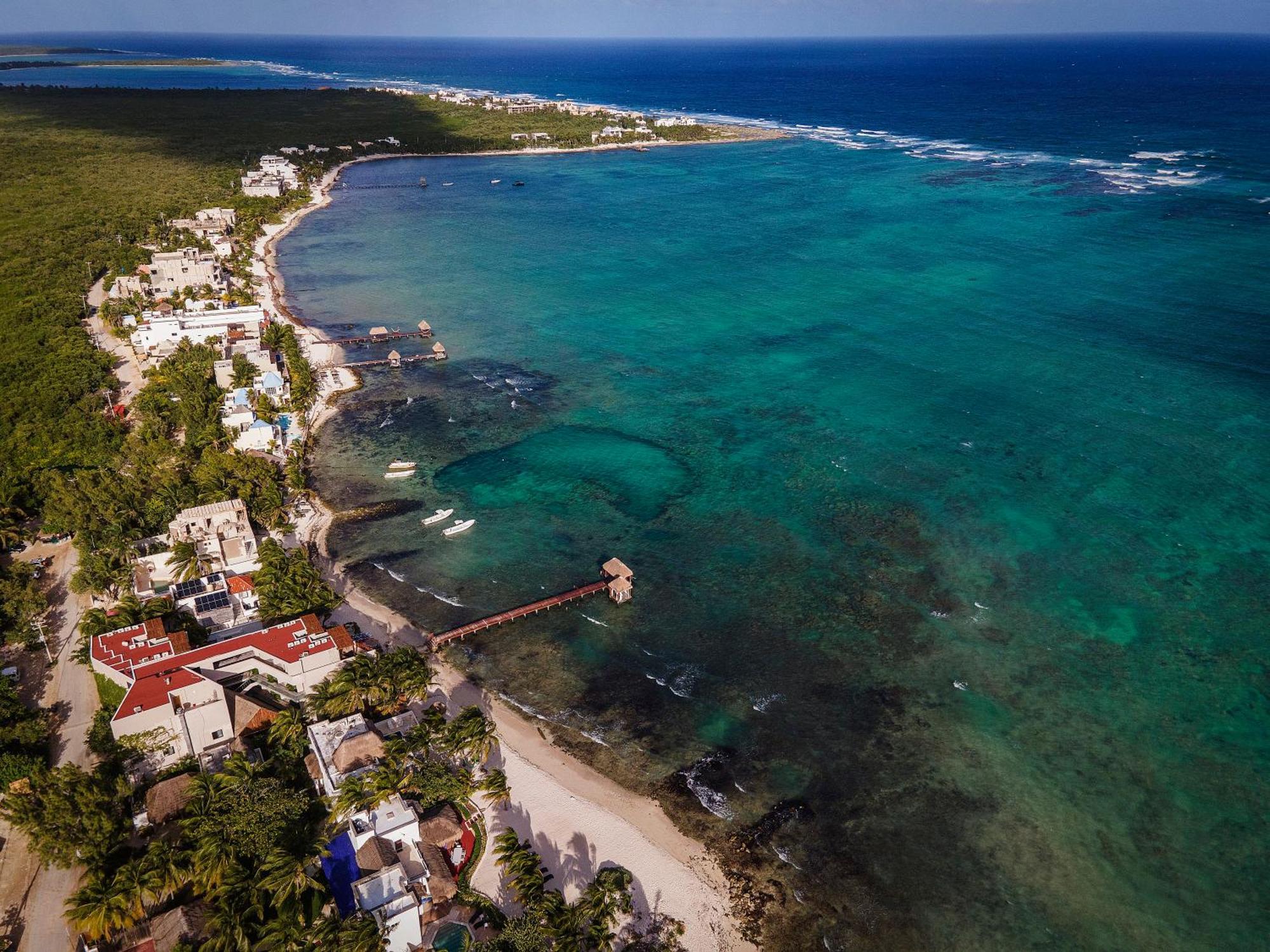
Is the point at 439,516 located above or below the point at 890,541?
below

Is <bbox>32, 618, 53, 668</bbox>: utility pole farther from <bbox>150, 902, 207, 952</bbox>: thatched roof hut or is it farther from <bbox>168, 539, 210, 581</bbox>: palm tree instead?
<bbox>150, 902, 207, 952</bbox>: thatched roof hut

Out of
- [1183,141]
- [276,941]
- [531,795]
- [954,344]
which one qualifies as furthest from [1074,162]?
[276,941]

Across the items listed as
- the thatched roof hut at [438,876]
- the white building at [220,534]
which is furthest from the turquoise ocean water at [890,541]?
the thatched roof hut at [438,876]

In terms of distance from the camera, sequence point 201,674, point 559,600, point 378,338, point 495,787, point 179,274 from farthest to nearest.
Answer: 1. point 179,274
2. point 378,338
3. point 559,600
4. point 201,674
5. point 495,787

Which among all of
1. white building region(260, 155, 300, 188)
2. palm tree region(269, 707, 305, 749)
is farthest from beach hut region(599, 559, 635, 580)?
white building region(260, 155, 300, 188)

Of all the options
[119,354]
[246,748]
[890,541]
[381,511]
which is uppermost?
[119,354]

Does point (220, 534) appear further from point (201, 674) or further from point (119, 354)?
point (119, 354)

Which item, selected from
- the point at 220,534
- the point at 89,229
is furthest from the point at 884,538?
the point at 89,229
